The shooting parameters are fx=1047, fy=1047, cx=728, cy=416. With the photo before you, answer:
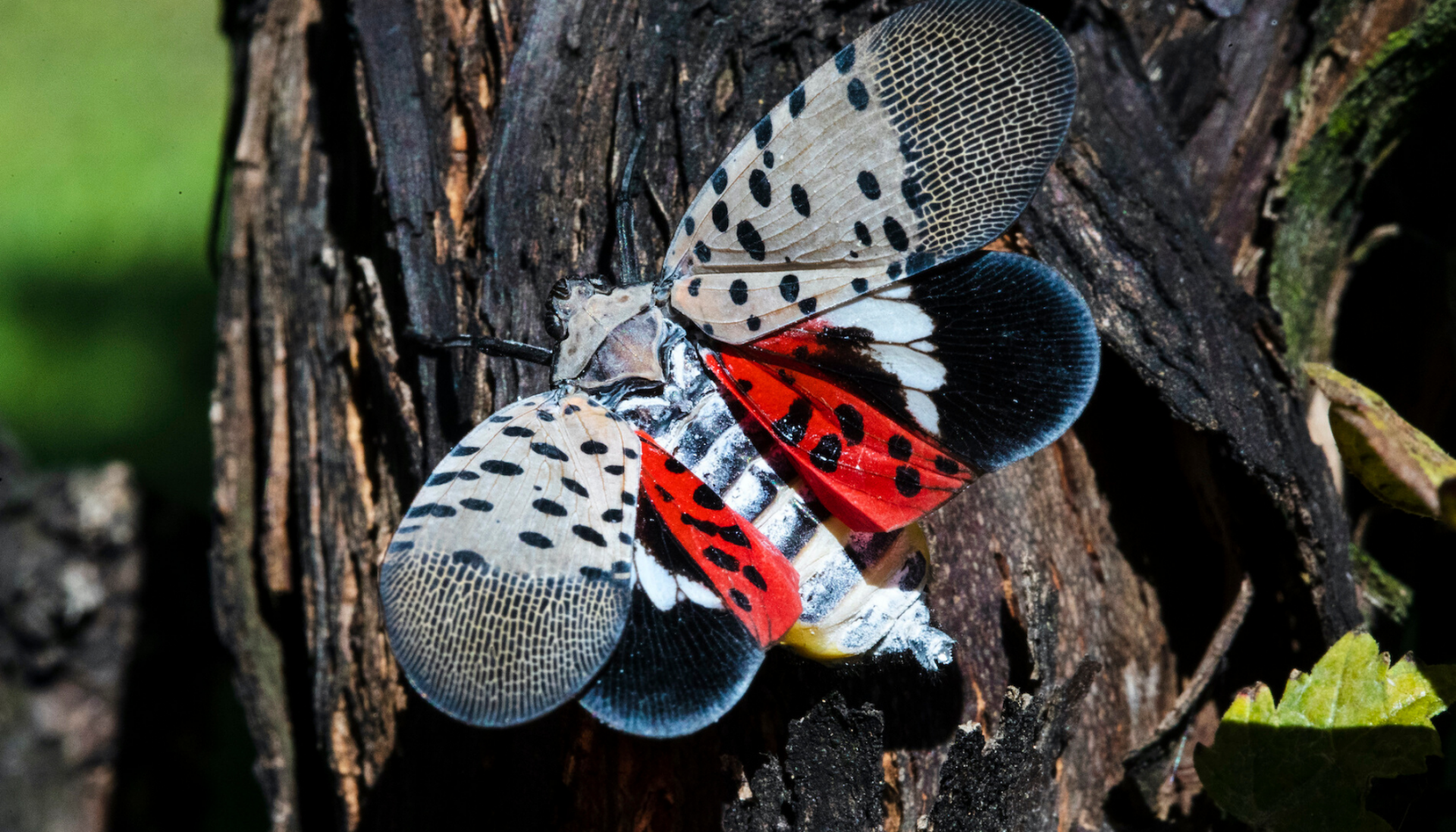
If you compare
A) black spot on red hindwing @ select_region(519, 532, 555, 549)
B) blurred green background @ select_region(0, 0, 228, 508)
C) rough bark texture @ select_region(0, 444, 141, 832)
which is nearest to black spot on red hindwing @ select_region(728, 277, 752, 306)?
black spot on red hindwing @ select_region(519, 532, 555, 549)

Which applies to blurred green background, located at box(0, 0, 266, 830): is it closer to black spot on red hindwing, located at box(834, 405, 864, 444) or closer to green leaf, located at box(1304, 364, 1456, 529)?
black spot on red hindwing, located at box(834, 405, 864, 444)

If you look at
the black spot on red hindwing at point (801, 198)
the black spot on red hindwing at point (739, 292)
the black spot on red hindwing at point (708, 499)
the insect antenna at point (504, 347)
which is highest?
the black spot on red hindwing at point (801, 198)

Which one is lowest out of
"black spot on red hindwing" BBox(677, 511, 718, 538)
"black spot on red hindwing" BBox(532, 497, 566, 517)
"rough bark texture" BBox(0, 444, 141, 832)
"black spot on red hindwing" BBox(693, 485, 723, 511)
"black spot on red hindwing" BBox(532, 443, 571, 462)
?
"rough bark texture" BBox(0, 444, 141, 832)

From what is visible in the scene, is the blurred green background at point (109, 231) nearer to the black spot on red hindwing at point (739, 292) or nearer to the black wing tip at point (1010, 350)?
the black spot on red hindwing at point (739, 292)

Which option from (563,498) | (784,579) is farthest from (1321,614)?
(563,498)

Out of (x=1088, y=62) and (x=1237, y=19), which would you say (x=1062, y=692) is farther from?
(x=1237, y=19)

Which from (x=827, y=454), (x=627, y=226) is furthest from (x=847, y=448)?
(x=627, y=226)

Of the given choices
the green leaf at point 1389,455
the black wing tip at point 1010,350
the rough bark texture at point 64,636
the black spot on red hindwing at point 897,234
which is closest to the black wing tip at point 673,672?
the black wing tip at point 1010,350

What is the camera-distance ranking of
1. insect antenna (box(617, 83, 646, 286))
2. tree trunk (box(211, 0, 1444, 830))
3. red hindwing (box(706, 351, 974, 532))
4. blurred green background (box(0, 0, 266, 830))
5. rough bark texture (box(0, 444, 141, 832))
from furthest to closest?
1. blurred green background (box(0, 0, 266, 830))
2. rough bark texture (box(0, 444, 141, 832))
3. insect antenna (box(617, 83, 646, 286))
4. tree trunk (box(211, 0, 1444, 830))
5. red hindwing (box(706, 351, 974, 532))
